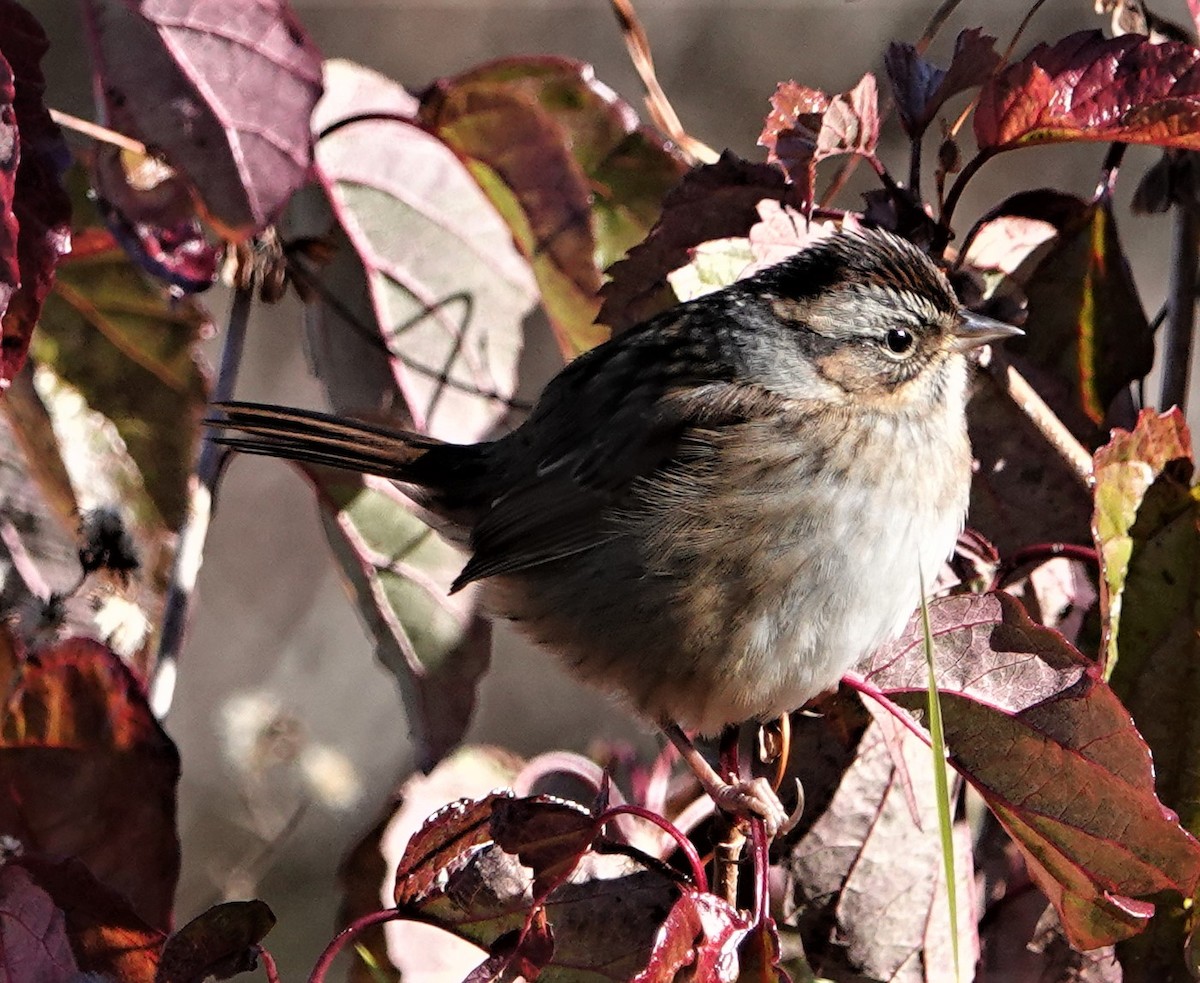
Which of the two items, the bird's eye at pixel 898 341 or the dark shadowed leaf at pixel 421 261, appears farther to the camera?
the bird's eye at pixel 898 341

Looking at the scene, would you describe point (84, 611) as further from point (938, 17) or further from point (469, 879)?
point (938, 17)

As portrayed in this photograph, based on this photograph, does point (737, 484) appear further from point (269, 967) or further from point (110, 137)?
point (269, 967)

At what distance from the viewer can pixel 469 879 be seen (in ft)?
4.73

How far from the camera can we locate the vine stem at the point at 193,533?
5.86 ft

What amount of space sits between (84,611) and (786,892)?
87cm

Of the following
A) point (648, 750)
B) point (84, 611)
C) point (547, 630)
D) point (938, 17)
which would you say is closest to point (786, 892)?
point (547, 630)

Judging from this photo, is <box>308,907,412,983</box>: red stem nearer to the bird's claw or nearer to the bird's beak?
the bird's claw

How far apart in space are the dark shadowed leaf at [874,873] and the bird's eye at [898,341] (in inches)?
23.4

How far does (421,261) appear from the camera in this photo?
2.03m

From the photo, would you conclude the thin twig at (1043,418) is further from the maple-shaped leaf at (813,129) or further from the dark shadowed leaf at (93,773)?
the dark shadowed leaf at (93,773)

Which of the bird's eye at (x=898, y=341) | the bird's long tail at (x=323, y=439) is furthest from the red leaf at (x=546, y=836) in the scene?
the bird's eye at (x=898, y=341)

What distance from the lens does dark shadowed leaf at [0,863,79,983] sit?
1370 millimetres

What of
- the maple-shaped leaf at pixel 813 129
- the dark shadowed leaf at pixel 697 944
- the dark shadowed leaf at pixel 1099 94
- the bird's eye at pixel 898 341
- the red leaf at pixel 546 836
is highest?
the dark shadowed leaf at pixel 1099 94

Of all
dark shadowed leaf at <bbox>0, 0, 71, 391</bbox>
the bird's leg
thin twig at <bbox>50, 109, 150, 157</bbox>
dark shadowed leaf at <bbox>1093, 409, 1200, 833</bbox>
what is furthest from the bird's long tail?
dark shadowed leaf at <bbox>1093, 409, 1200, 833</bbox>
